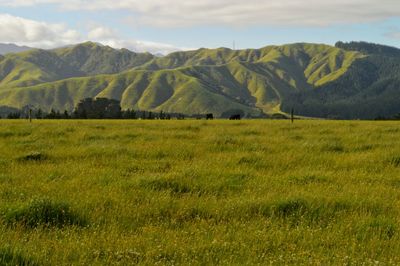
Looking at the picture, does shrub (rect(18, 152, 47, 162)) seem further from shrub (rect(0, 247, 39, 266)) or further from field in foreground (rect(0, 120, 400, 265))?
shrub (rect(0, 247, 39, 266))

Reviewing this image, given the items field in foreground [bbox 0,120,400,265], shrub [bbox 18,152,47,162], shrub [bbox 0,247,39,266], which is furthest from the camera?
shrub [bbox 18,152,47,162]

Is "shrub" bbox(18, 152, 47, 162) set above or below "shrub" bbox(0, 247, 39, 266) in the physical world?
above

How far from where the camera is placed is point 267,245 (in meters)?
7.86

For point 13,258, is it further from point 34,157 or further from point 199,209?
point 34,157

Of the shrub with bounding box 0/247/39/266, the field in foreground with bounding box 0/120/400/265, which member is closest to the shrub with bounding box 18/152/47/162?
the field in foreground with bounding box 0/120/400/265

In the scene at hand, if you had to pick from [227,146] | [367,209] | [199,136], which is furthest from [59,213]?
[199,136]

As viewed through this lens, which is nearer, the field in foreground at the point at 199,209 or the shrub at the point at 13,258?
the shrub at the point at 13,258

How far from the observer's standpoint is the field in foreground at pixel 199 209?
7.34 meters

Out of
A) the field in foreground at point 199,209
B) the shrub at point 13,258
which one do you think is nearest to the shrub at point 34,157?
the field in foreground at point 199,209

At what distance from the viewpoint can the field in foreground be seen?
7.34 meters

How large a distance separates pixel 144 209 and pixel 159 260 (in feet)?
10.2

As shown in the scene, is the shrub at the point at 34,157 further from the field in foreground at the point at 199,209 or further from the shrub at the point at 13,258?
the shrub at the point at 13,258

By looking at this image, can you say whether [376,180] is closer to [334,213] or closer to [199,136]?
[334,213]

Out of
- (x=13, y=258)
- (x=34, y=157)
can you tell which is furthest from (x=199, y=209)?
(x=34, y=157)
